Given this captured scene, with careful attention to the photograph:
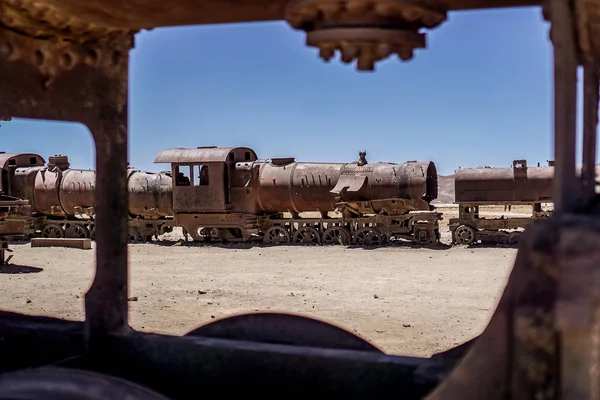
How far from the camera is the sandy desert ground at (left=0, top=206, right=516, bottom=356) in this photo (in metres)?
8.04

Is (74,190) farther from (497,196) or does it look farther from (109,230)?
(109,230)

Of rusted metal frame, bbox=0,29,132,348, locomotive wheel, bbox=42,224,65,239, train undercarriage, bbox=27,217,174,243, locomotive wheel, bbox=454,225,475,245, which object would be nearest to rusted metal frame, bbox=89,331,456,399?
rusted metal frame, bbox=0,29,132,348

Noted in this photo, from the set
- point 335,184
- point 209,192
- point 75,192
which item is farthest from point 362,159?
point 75,192

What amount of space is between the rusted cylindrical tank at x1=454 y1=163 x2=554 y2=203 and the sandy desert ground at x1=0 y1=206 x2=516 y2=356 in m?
1.93

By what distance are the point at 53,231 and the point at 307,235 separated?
10055 mm

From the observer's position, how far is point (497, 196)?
17734 mm

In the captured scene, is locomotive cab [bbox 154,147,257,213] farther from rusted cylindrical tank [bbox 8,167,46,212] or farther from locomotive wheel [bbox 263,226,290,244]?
rusted cylindrical tank [bbox 8,167,46,212]

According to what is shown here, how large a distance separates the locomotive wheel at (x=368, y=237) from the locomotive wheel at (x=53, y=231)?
1132 centimetres

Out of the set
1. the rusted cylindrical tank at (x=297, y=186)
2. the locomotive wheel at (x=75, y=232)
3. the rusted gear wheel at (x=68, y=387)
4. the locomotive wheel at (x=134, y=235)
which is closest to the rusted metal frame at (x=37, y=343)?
the rusted gear wheel at (x=68, y=387)

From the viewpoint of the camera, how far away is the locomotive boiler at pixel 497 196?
1728 centimetres

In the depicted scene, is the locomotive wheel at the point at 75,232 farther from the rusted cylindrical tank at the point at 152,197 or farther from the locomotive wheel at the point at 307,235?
the locomotive wheel at the point at 307,235

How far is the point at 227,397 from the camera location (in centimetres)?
293

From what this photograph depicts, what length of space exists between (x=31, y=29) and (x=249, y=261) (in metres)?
13.1

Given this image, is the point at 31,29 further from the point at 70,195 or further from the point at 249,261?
the point at 70,195
